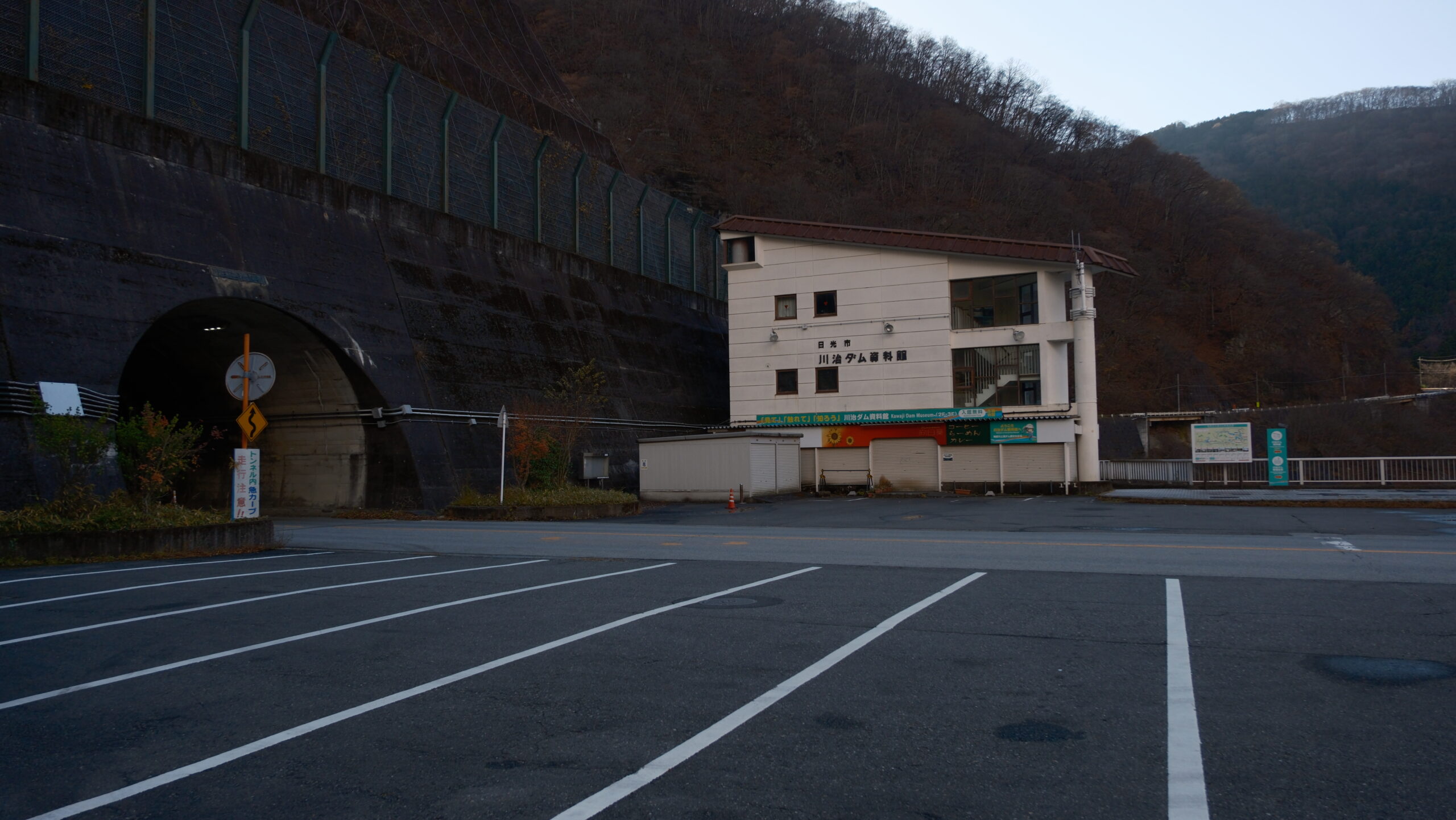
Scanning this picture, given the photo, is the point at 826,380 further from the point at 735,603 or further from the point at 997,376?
the point at 735,603

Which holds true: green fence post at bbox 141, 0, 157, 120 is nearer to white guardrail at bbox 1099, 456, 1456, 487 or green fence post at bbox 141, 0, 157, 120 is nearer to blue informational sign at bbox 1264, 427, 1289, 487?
white guardrail at bbox 1099, 456, 1456, 487

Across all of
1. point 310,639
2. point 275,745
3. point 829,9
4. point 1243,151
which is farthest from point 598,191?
point 1243,151

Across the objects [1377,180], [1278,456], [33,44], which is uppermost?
[1377,180]

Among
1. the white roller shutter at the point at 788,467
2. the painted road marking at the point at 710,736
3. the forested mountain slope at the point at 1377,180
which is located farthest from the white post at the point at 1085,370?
the forested mountain slope at the point at 1377,180

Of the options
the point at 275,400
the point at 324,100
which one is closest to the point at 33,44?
the point at 324,100

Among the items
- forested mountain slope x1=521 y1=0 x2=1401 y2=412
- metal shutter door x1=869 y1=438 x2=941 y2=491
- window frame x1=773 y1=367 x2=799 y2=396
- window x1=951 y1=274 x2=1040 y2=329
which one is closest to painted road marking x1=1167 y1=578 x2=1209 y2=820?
metal shutter door x1=869 y1=438 x2=941 y2=491

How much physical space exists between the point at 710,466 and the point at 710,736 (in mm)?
26334

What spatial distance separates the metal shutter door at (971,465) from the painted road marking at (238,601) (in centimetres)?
2428

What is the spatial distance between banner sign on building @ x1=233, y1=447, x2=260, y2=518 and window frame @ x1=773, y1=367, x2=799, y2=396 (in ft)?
75.3

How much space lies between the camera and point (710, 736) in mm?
4625

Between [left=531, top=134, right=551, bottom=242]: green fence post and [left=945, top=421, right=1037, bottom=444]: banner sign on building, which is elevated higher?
[left=531, top=134, right=551, bottom=242]: green fence post

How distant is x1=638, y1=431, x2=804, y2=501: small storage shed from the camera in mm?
30719

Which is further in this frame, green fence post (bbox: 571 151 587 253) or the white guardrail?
green fence post (bbox: 571 151 587 253)

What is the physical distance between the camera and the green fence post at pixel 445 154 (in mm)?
30781
